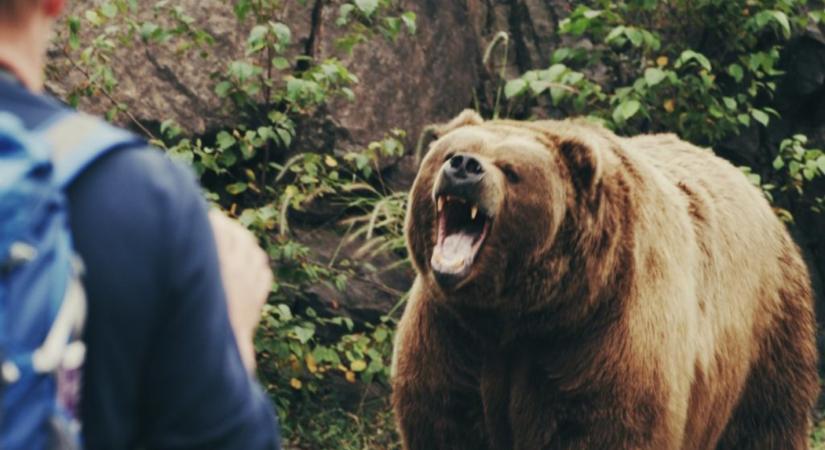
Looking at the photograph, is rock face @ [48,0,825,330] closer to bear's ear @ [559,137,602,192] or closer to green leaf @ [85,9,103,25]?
green leaf @ [85,9,103,25]

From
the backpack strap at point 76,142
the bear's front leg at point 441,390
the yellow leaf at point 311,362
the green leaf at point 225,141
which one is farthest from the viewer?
the yellow leaf at point 311,362

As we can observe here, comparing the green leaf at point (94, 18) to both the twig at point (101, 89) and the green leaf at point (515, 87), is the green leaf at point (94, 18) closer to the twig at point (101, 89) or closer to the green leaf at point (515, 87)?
the twig at point (101, 89)

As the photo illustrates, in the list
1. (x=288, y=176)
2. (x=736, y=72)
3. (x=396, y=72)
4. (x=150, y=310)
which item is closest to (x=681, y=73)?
(x=736, y=72)

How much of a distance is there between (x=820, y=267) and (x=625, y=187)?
460 centimetres

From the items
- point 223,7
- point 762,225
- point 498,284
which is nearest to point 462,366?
point 498,284

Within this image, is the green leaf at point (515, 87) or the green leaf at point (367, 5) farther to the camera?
the green leaf at point (515, 87)

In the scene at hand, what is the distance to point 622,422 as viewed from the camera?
16.1ft

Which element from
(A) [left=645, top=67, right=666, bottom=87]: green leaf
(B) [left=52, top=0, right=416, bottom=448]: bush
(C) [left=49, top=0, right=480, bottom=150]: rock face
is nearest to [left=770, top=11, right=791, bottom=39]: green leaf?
(A) [left=645, top=67, right=666, bottom=87]: green leaf

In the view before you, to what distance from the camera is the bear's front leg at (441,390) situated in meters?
5.17

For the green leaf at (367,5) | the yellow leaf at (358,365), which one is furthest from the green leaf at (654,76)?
the yellow leaf at (358,365)

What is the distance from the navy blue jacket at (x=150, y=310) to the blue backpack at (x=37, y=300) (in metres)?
0.04

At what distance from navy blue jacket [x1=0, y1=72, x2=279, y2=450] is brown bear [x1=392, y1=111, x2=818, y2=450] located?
119 inches

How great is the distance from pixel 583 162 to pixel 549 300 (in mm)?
510

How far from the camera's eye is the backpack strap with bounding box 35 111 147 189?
150cm
